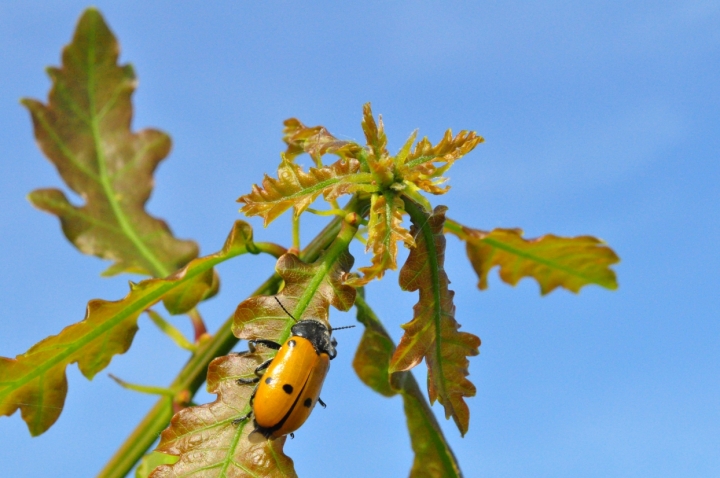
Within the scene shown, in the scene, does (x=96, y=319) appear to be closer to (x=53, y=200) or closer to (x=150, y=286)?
(x=150, y=286)

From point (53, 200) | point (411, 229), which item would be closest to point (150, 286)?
point (411, 229)

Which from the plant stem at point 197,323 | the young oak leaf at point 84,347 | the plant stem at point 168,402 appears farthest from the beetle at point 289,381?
the plant stem at point 197,323

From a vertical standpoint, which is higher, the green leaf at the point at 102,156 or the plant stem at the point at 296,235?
the green leaf at the point at 102,156

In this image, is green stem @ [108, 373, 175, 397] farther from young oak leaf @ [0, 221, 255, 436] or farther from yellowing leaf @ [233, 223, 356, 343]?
yellowing leaf @ [233, 223, 356, 343]

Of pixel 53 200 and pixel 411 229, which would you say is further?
pixel 53 200

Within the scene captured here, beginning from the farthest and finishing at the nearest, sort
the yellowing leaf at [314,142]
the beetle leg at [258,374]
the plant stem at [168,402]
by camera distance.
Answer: the plant stem at [168,402] → the yellowing leaf at [314,142] → the beetle leg at [258,374]

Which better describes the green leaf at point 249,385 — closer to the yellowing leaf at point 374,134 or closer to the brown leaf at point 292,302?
the brown leaf at point 292,302
